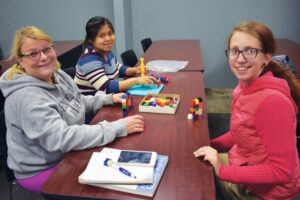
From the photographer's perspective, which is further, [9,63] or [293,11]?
[293,11]

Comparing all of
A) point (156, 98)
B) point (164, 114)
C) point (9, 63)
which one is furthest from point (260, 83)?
point (9, 63)

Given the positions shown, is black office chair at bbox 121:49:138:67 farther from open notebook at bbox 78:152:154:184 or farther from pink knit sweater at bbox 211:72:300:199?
open notebook at bbox 78:152:154:184

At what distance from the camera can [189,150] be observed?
120 cm

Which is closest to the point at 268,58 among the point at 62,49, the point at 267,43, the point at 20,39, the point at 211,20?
the point at 267,43

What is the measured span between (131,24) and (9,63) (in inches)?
73.5

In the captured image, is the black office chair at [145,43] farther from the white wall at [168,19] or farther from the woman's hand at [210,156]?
the woman's hand at [210,156]

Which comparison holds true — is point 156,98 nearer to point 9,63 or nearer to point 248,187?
point 248,187

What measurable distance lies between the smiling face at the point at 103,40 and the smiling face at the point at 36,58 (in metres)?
0.63

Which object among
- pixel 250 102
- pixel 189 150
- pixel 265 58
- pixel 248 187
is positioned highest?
pixel 265 58

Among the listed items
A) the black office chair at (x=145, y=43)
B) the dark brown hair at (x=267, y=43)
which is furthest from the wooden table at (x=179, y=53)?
the dark brown hair at (x=267, y=43)

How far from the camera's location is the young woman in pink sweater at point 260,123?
1.01m

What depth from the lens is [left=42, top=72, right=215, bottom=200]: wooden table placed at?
957 millimetres

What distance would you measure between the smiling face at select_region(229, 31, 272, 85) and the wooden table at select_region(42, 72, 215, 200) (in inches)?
13.4

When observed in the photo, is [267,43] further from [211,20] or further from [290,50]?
[211,20]
